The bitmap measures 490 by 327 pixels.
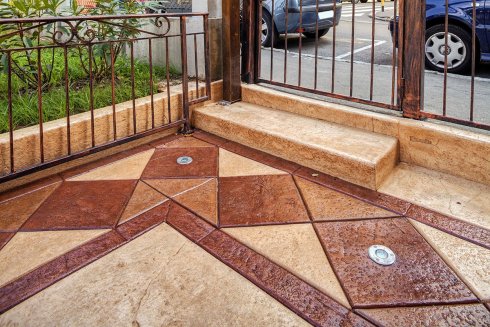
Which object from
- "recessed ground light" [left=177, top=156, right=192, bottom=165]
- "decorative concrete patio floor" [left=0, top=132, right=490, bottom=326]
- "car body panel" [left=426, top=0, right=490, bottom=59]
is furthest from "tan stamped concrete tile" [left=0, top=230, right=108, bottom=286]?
"car body panel" [left=426, top=0, right=490, bottom=59]

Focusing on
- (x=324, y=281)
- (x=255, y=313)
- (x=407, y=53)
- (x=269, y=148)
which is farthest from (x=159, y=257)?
(x=407, y=53)

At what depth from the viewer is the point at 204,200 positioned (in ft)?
8.01

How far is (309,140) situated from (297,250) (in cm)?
113

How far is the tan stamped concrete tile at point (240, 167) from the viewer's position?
2.81 metres

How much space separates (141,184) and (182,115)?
1.11m

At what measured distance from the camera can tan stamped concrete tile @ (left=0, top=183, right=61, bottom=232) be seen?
222 cm

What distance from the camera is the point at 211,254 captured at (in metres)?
1.93

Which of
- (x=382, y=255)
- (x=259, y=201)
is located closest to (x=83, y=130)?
(x=259, y=201)

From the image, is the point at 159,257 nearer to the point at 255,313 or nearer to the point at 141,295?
the point at 141,295

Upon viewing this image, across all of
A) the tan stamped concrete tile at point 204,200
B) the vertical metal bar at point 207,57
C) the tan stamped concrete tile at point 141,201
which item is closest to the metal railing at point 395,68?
the vertical metal bar at point 207,57

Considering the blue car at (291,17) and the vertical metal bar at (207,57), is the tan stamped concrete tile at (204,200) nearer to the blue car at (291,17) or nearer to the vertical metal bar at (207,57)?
the vertical metal bar at (207,57)

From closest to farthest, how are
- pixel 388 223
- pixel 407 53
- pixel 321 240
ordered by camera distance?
pixel 321 240 → pixel 388 223 → pixel 407 53

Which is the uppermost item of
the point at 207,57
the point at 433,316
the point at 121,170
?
the point at 207,57

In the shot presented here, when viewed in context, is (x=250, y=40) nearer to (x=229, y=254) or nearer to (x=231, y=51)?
(x=231, y=51)
